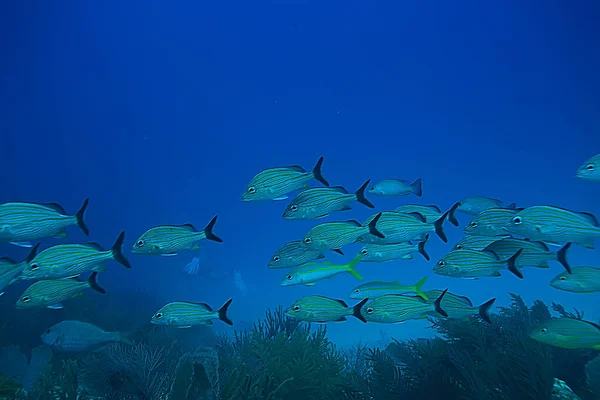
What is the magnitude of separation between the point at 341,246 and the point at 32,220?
3.91 m

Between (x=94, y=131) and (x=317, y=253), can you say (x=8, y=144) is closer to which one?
(x=94, y=131)

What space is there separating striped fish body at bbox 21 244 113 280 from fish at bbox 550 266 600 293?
601cm

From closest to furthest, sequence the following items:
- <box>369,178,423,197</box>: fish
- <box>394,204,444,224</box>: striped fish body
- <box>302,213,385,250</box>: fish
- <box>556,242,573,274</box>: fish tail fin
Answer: <box>556,242,573,274</box>: fish tail fin → <box>302,213,385,250</box>: fish → <box>394,204,444,224</box>: striped fish body → <box>369,178,423,197</box>: fish

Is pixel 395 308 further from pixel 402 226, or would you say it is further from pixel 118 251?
pixel 118 251

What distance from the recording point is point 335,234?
16.1 ft

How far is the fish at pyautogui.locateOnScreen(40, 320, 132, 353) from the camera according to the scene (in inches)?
253

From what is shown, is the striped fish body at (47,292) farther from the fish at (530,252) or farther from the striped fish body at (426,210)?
the fish at (530,252)

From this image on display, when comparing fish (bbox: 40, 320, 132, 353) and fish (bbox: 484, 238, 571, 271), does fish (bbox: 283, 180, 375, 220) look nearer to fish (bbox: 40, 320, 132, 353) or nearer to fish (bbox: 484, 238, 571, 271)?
fish (bbox: 484, 238, 571, 271)

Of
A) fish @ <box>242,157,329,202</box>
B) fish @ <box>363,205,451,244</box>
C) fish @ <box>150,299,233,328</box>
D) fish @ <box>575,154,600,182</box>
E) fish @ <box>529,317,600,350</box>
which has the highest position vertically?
fish @ <box>575,154,600,182</box>

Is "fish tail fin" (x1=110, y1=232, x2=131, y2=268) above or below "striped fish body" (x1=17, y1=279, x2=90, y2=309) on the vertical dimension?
above

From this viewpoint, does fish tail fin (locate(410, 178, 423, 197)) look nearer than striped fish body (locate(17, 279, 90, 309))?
No

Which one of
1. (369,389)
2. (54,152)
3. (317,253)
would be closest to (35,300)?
(317,253)

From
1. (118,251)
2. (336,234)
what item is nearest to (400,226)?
(336,234)

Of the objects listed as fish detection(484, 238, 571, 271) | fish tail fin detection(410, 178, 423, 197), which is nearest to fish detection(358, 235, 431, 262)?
fish detection(484, 238, 571, 271)
